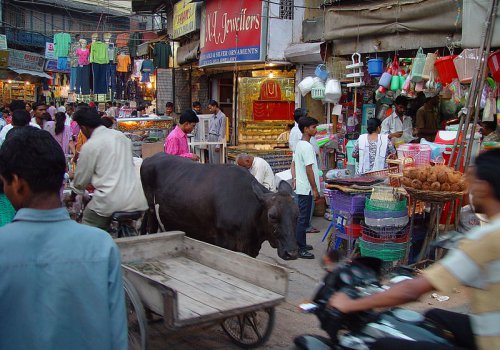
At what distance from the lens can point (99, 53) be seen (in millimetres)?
22172

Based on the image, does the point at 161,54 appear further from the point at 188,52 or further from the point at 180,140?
the point at 180,140

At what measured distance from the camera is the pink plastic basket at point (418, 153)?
25.3 feet

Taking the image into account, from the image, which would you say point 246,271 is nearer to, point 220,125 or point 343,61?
point 343,61

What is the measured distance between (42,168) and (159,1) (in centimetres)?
2144

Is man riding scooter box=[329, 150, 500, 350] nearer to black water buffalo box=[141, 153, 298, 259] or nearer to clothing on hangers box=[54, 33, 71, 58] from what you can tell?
black water buffalo box=[141, 153, 298, 259]

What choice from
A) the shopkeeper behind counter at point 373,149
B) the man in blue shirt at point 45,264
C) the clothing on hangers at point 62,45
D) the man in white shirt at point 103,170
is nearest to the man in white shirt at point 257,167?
the shopkeeper behind counter at point 373,149

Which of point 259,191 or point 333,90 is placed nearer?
point 259,191

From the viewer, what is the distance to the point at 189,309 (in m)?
3.95

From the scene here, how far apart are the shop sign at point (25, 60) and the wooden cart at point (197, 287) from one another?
26.8m

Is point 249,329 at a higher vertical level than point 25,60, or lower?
lower

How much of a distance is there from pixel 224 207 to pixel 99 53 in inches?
723

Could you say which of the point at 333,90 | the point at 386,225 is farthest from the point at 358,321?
the point at 333,90

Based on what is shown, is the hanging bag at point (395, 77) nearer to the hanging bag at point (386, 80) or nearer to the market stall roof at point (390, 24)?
the hanging bag at point (386, 80)

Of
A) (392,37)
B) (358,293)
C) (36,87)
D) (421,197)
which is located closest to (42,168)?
(358,293)
